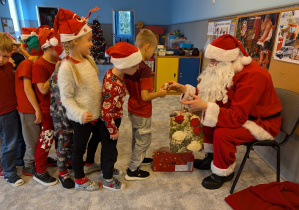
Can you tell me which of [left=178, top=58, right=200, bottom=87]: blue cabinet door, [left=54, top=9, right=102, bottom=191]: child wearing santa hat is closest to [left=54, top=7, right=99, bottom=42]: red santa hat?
[left=54, top=9, right=102, bottom=191]: child wearing santa hat

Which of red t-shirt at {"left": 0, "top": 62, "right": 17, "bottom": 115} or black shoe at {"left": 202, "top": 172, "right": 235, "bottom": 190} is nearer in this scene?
red t-shirt at {"left": 0, "top": 62, "right": 17, "bottom": 115}

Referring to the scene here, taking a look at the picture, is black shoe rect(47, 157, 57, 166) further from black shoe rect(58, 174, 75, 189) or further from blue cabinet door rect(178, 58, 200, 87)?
blue cabinet door rect(178, 58, 200, 87)

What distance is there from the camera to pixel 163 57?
4086mm

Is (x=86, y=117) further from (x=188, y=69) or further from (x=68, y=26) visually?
(x=188, y=69)

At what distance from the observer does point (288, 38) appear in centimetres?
180

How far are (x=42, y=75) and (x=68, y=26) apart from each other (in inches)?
18.1

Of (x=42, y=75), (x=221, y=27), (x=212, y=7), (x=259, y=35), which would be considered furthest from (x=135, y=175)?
(x=212, y=7)

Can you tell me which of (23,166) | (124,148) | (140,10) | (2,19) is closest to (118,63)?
(124,148)

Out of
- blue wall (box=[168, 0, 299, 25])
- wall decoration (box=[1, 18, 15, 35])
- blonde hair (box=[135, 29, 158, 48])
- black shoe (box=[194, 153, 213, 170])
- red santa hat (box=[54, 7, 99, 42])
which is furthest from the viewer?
wall decoration (box=[1, 18, 15, 35])

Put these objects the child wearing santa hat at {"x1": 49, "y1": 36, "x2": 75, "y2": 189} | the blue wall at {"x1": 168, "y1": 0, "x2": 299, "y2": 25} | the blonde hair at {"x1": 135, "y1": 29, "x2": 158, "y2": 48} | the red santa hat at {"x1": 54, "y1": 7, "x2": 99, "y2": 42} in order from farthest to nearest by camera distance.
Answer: the blue wall at {"x1": 168, "y1": 0, "x2": 299, "y2": 25}, the blonde hair at {"x1": 135, "y1": 29, "x2": 158, "y2": 48}, the child wearing santa hat at {"x1": 49, "y1": 36, "x2": 75, "y2": 189}, the red santa hat at {"x1": 54, "y1": 7, "x2": 99, "y2": 42}

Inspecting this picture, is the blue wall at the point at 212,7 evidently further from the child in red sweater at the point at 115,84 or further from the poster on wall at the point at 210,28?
the child in red sweater at the point at 115,84

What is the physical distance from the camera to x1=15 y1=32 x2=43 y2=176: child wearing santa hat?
1.60 meters

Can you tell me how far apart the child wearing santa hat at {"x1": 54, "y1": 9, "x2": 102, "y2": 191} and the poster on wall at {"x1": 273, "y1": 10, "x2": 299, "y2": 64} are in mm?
1597

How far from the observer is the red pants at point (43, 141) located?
1711 mm
